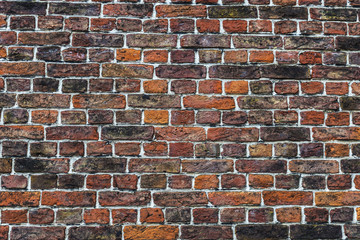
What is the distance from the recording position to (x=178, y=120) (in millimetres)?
1668

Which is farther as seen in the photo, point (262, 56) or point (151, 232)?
point (262, 56)

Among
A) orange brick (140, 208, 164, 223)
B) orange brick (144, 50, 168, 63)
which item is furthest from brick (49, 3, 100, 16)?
orange brick (140, 208, 164, 223)

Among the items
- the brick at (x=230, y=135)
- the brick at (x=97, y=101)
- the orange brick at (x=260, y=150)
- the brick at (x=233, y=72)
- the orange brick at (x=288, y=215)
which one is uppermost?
the brick at (x=233, y=72)

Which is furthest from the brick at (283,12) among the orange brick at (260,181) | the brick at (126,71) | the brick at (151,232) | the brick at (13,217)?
the brick at (13,217)

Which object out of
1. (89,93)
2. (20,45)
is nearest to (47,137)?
(89,93)

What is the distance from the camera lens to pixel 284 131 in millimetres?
1682

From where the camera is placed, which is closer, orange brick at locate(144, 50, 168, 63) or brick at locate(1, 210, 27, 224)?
brick at locate(1, 210, 27, 224)

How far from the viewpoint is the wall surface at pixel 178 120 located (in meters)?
1.62

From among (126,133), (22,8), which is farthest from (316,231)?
(22,8)

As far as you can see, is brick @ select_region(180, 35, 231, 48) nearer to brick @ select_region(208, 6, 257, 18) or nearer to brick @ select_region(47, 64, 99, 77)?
brick @ select_region(208, 6, 257, 18)

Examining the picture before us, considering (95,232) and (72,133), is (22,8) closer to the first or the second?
(72,133)

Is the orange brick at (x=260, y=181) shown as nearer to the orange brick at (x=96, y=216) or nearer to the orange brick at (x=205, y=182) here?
the orange brick at (x=205, y=182)

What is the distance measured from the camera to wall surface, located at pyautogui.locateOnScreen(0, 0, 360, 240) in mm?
1624

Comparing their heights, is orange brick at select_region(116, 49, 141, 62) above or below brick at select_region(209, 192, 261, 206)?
above
